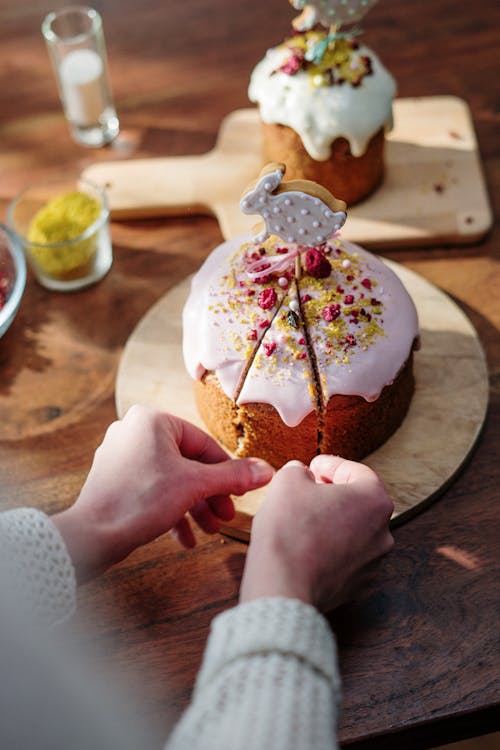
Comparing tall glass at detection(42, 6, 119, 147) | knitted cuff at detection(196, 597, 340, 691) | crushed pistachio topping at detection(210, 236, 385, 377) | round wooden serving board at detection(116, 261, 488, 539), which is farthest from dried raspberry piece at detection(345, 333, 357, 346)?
tall glass at detection(42, 6, 119, 147)

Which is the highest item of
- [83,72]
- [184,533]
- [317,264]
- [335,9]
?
[335,9]

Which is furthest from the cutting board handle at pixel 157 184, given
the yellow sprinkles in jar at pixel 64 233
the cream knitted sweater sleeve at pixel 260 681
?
the cream knitted sweater sleeve at pixel 260 681

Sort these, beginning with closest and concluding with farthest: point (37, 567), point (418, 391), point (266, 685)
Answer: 1. point (266, 685)
2. point (37, 567)
3. point (418, 391)

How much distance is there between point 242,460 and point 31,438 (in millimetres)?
487

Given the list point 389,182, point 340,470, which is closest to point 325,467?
point 340,470

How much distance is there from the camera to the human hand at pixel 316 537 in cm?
120

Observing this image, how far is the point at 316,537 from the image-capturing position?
1252 mm

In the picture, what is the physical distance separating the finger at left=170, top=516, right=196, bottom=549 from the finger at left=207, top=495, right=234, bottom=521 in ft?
0.17

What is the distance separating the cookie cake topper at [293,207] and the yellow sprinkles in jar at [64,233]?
Answer: 0.59 metres

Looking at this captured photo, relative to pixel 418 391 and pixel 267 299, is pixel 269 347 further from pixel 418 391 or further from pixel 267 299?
pixel 418 391

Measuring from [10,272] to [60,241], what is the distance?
158 millimetres

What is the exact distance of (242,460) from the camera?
1.48 meters

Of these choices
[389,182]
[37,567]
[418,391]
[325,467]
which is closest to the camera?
[37,567]

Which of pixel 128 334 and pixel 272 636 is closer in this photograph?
pixel 272 636
